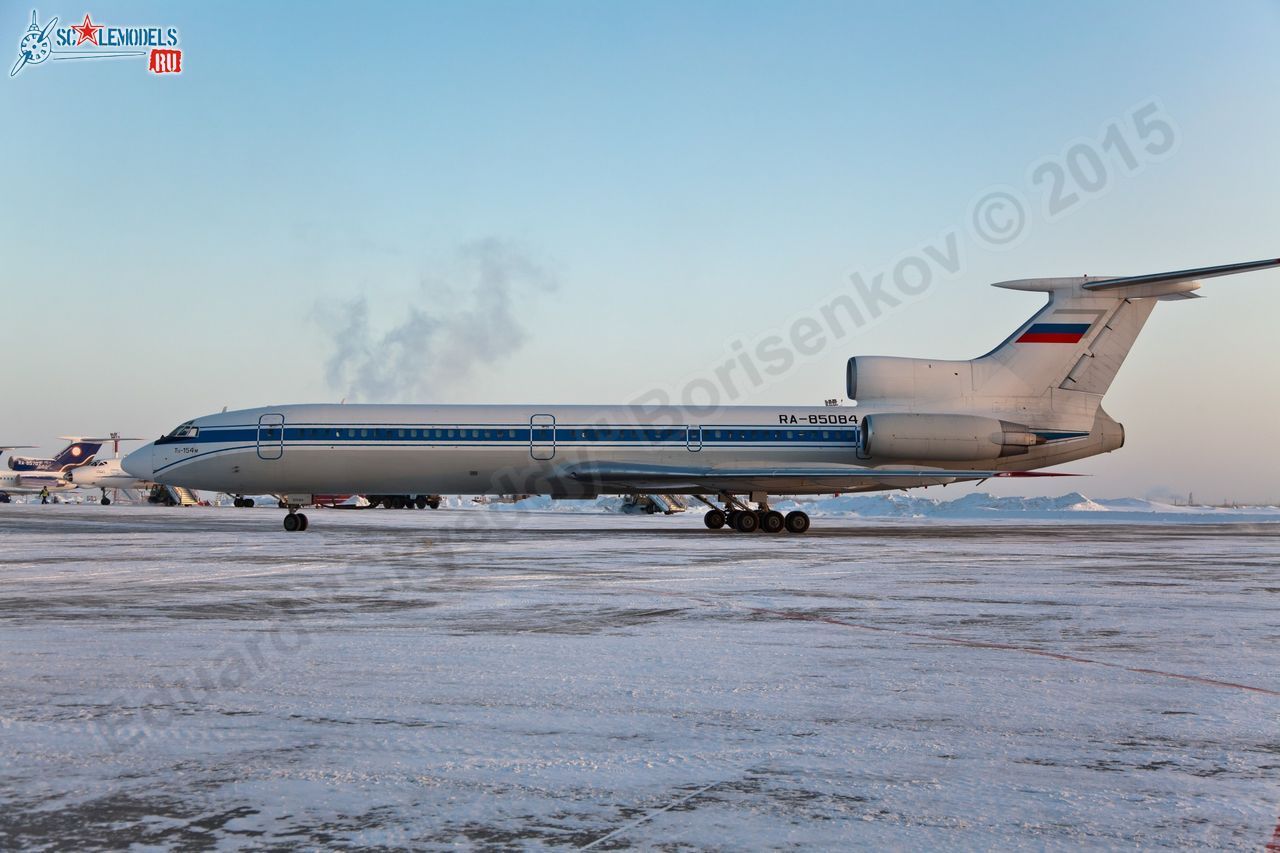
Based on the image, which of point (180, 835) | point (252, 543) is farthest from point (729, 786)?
point (252, 543)

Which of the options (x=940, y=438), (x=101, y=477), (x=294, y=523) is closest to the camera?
(x=294, y=523)

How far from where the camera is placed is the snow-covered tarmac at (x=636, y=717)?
3.59m

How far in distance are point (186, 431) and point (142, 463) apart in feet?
5.11

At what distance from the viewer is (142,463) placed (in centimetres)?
2847

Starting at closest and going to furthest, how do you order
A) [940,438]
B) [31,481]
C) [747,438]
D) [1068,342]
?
1. [940,438]
2. [747,438]
3. [1068,342]
4. [31,481]

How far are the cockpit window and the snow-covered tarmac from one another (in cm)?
1723

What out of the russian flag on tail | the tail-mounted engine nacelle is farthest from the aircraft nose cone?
the russian flag on tail

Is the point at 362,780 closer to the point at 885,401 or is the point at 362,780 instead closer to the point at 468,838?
the point at 468,838

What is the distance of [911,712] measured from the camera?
5363mm

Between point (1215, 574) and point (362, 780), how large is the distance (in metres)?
13.8

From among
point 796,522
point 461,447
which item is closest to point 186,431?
point 461,447

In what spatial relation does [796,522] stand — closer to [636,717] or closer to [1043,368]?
[1043,368]

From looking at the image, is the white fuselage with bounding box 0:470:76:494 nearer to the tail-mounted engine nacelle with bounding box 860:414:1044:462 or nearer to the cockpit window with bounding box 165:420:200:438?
the cockpit window with bounding box 165:420:200:438

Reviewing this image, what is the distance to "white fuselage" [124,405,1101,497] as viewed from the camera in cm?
2725
